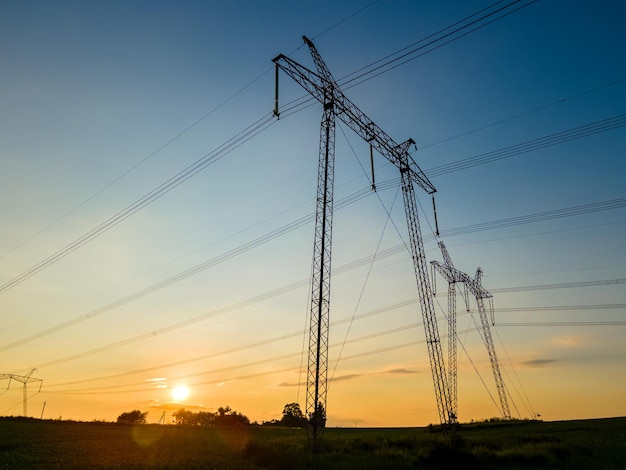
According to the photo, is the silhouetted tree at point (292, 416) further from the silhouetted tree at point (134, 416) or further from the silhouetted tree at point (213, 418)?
the silhouetted tree at point (134, 416)

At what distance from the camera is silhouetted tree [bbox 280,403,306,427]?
149625 millimetres

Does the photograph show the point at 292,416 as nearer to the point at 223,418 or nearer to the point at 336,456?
the point at 223,418

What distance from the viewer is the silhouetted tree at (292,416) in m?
150

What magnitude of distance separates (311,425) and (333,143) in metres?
24.2

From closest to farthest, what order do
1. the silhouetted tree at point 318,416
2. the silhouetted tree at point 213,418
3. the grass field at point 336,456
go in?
1. the grass field at point 336,456
2. the silhouetted tree at point 318,416
3. the silhouetted tree at point 213,418

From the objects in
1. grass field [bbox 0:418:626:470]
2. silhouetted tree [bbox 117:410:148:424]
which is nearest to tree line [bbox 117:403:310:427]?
silhouetted tree [bbox 117:410:148:424]

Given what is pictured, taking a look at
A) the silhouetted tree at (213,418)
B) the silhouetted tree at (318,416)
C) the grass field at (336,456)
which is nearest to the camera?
the grass field at (336,456)

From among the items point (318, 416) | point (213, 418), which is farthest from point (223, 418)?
point (318, 416)

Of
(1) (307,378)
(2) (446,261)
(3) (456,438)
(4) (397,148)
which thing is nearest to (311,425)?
(1) (307,378)

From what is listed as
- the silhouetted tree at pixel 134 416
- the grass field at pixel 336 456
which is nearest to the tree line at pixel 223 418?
the silhouetted tree at pixel 134 416

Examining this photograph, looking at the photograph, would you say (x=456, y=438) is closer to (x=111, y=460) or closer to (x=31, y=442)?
(x=111, y=460)

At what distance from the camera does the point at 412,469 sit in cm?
2544

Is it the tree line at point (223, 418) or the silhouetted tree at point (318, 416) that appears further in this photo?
the tree line at point (223, 418)

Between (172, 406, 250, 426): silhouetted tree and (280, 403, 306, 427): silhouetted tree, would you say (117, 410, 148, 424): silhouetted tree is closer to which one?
(172, 406, 250, 426): silhouetted tree
